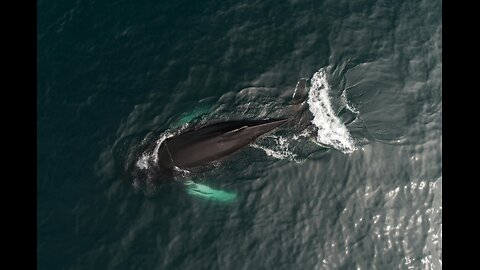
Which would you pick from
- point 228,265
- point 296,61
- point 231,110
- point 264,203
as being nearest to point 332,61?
point 296,61

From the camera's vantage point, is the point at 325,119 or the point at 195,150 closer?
the point at 195,150

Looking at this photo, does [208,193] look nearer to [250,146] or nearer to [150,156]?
[250,146]

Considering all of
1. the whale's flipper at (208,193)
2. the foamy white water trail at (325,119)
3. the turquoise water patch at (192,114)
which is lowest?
the whale's flipper at (208,193)

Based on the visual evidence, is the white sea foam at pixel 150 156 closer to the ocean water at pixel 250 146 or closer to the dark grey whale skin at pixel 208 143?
the ocean water at pixel 250 146

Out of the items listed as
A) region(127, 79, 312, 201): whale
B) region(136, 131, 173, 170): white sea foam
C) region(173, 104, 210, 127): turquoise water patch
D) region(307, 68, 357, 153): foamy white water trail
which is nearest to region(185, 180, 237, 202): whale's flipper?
region(127, 79, 312, 201): whale

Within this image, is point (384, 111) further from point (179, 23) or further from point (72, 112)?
point (72, 112)

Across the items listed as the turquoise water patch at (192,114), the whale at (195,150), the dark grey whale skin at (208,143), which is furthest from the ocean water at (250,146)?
the dark grey whale skin at (208,143)

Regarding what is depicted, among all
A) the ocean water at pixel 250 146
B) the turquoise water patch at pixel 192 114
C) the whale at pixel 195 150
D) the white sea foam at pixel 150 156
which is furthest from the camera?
the turquoise water patch at pixel 192 114

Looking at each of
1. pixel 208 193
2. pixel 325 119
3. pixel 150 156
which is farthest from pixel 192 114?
pixel 325 119
